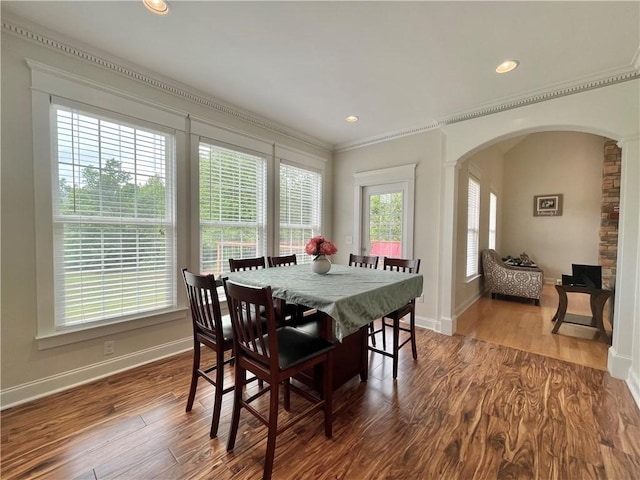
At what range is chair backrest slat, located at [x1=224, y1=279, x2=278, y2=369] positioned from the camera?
1.36m

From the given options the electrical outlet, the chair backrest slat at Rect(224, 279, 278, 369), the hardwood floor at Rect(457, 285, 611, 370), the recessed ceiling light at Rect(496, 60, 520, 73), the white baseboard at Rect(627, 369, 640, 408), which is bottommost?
the hardwood floor at Rect(457, 285, 611, 370)

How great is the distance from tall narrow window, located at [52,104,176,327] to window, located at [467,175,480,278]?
4382mm

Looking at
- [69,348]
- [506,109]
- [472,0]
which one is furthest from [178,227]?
[506,109]

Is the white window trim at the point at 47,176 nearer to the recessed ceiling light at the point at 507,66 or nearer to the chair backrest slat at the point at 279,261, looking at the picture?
the chair backrest slat at the point at 279,261

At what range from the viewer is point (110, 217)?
91.6 inches

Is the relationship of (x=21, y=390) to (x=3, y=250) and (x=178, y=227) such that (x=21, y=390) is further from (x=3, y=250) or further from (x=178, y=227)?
(x=178, y=227)

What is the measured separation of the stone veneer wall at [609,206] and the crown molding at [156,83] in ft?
20.3

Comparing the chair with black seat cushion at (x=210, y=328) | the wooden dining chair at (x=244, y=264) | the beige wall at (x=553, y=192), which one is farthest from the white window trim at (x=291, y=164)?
the beige wall at (x=553, y=192)

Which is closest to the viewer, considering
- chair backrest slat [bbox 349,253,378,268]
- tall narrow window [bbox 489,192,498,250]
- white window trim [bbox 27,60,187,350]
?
white window trim [bbox 27,60,187,350]

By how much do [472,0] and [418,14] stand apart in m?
0.31

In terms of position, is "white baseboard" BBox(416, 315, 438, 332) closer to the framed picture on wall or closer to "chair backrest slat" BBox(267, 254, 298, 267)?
"chair backrest slat" BBox(267, 254, 298, 267)

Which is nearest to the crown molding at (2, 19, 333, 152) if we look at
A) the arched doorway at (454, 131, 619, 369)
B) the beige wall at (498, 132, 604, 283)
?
the arched doorway at (454, 131, 619, 369)

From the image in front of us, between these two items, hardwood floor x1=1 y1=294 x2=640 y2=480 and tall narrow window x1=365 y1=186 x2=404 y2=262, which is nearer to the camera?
hardwood floor x1=1 y1=294 x2=640 y2=480

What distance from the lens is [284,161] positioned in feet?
12.5
